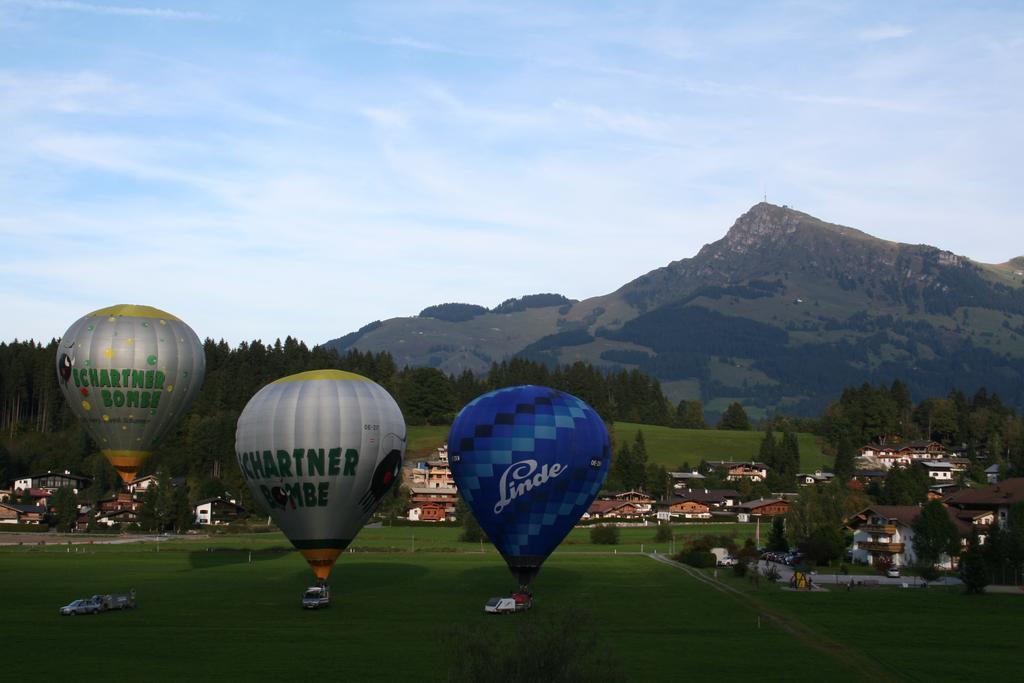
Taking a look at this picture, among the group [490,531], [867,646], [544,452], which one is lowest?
[867,646]

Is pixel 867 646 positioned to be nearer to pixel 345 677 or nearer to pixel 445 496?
pixel 345 677

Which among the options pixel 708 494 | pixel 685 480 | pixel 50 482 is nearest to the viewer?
pixel 708 494

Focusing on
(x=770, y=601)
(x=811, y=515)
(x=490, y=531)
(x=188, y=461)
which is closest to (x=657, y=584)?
(x=770, y=601)

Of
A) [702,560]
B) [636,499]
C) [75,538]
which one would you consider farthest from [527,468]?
[636,499]

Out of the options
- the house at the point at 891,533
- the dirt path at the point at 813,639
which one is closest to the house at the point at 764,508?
the house at the point at 891,533

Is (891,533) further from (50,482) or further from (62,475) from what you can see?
(50,482)

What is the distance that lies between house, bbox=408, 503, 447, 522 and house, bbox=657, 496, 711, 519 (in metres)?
29.0

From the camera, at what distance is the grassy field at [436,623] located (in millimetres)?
50375

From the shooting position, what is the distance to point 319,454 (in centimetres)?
6494

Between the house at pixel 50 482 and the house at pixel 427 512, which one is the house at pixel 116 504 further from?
the house at pixel 427 512

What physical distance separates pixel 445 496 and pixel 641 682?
133 meters

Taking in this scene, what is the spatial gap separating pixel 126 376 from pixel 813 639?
145 ft

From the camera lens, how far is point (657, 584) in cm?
8231

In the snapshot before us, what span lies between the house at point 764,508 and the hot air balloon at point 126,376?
98.3 meters
